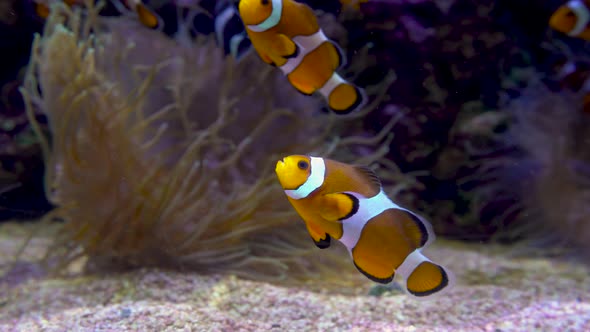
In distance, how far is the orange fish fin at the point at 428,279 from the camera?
4.05 ft

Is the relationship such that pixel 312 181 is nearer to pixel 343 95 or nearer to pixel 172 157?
pixel 343 95

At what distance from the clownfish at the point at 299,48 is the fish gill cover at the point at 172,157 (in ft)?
2.36

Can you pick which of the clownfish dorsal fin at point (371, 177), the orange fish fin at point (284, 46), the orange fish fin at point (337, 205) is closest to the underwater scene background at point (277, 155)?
the orange fish fin at point (284, 46)

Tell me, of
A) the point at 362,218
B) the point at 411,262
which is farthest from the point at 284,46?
the point at 411,262

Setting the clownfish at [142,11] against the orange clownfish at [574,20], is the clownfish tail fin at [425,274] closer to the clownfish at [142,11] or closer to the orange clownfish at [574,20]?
the clownfish at [142,11]

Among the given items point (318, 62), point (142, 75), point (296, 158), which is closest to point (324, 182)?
point (296, 158)

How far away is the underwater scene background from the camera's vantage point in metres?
1.91

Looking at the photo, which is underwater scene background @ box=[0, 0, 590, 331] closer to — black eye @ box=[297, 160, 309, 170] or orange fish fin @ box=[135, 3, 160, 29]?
orange fish fin @ box=[135, 3, 160, 29]

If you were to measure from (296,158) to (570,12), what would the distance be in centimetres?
226

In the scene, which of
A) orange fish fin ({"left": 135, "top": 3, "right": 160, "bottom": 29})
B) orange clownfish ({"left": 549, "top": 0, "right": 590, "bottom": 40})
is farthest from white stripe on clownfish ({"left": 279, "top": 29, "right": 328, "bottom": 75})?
orange clownfish ({"left": 549, "top": 0, "right": 590, "bottom": 40})

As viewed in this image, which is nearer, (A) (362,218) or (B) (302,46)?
(A) (362,218)

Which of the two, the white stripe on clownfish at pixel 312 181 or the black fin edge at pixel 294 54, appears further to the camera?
the black fin edge at pixel 294 54

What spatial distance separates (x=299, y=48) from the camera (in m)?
1.62

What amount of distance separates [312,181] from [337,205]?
0.27ft
